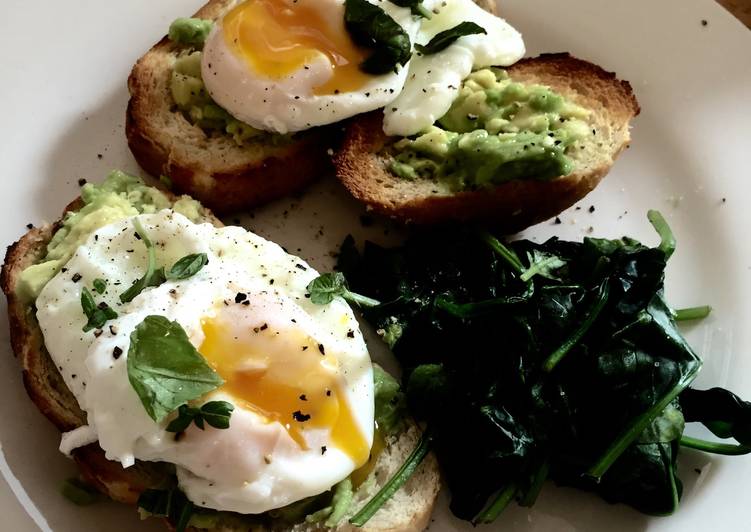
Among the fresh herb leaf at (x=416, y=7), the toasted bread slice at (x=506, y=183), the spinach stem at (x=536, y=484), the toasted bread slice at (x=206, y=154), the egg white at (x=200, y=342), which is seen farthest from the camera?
the fresh herb leaf at (x=416, y=7)

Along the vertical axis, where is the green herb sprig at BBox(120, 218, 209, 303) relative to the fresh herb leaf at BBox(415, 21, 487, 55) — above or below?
below

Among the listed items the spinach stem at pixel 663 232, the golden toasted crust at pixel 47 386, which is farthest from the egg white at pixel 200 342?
the spinach stem at pixel 663 232

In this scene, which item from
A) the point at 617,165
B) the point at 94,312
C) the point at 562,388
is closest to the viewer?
the point at 94,312

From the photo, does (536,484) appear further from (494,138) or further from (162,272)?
(162,272)

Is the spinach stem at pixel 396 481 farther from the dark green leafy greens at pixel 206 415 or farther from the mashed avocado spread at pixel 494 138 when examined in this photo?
the mashed avocado spread at pixel 494 138

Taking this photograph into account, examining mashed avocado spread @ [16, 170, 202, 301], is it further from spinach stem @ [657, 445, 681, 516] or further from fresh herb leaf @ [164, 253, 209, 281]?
spinach stem @ [657, 445, 681, 516]

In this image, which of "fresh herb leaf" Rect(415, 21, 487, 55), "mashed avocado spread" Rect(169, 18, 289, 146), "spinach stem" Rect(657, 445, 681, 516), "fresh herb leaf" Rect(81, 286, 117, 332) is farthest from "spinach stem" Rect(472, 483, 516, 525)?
"fresh herb leaf" Rect(415, 21, 487, 55)

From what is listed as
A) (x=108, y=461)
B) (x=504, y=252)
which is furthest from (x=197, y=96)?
(x=108, y=461)
